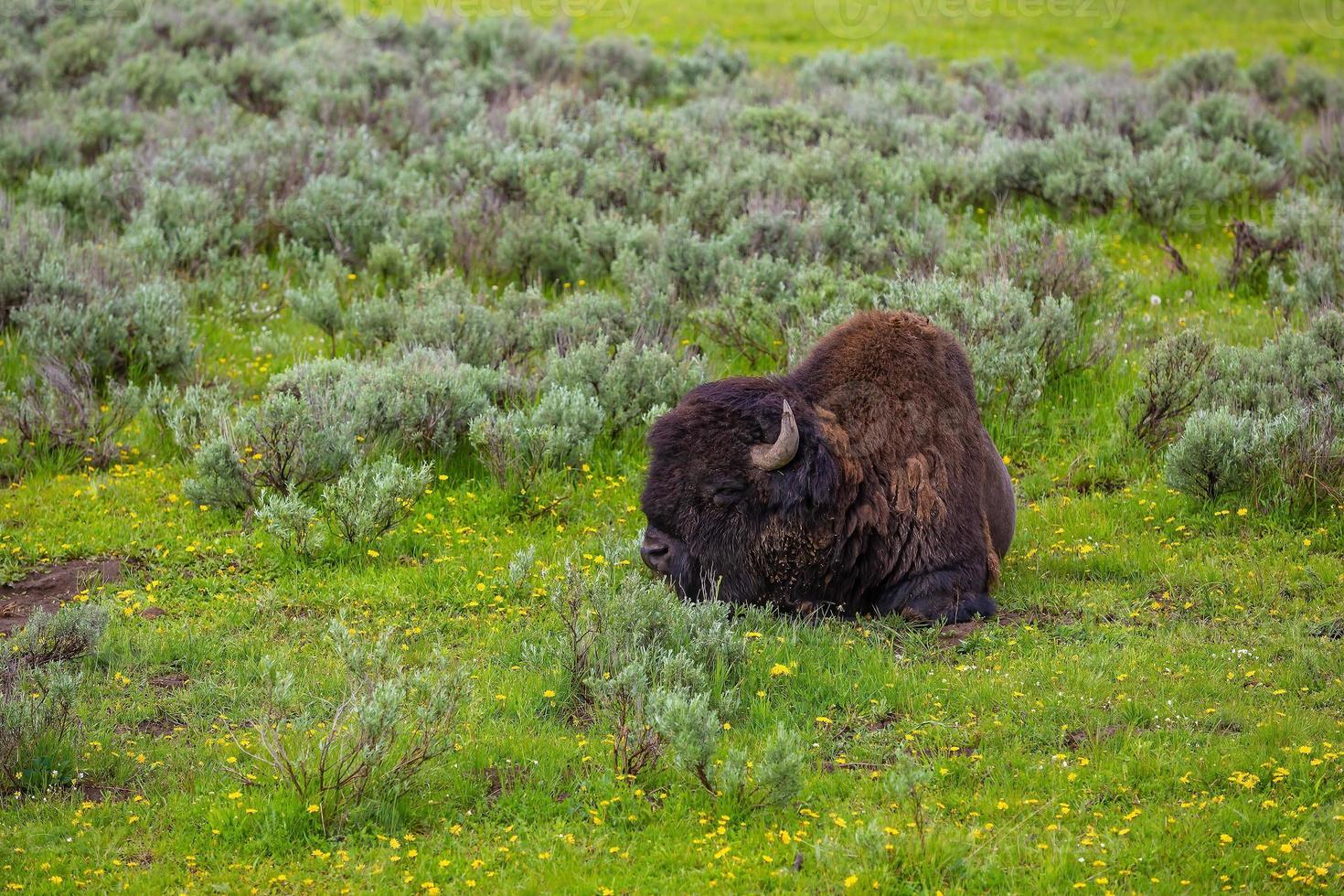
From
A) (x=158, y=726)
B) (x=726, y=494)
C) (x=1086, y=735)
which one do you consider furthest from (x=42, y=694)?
(x=1086, y=735)

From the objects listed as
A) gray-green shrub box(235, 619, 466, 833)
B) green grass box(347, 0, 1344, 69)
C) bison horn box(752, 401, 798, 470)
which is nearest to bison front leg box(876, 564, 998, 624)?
bison horn box(752, 401, 798, 470)

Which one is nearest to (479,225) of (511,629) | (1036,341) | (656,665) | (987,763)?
(1036,341)

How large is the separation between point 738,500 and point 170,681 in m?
2.77

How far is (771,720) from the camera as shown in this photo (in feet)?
18.4

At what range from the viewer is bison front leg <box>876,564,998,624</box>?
6.50 meters

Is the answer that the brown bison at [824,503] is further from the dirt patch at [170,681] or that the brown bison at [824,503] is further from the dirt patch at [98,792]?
the dirt patch at [98,792]

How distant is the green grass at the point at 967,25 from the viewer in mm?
25266

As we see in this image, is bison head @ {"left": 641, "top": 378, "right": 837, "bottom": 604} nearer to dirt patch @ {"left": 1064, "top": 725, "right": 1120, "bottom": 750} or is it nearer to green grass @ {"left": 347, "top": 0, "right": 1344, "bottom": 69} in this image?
dirt patch @ {"left": 1064, "top": 725, "right": 1120, "bottom": 750}

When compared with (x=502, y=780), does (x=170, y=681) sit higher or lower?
lower

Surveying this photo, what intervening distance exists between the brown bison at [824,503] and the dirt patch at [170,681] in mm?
2239

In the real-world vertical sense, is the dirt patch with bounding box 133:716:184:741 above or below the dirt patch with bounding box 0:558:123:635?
above

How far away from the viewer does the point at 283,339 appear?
10633mm

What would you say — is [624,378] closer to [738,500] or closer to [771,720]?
[738,500]

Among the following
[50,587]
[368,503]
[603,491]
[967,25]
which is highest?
[967,25]
